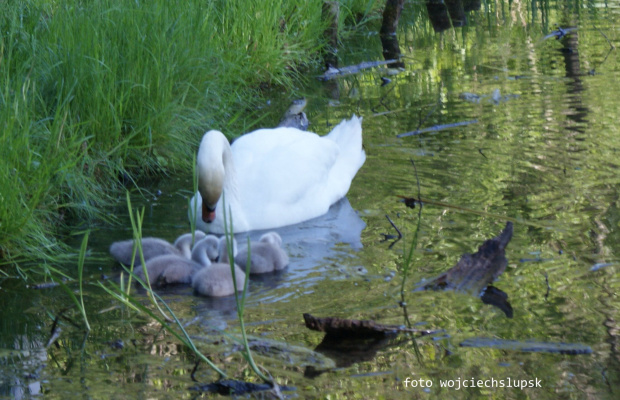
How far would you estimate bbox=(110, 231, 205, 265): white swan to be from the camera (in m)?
4.98

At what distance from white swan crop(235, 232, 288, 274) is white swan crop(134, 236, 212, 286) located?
20 centimetres

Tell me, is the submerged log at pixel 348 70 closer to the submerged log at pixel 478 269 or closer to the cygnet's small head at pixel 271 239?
the cygnet's small head at pixel 271 239

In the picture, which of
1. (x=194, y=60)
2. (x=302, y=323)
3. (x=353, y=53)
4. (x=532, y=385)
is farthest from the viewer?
(x=353, y=53)

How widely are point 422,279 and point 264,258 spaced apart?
2.81ft

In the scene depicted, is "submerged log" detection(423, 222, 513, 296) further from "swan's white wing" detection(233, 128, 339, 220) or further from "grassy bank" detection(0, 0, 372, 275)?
"grassy bank" detection(0, 0, 372, 275)

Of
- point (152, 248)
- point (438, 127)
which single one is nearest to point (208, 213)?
point (152, 248)

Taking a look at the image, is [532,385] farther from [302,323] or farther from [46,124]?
[46,124]

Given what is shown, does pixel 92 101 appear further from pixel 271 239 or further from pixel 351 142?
pixel 351 142

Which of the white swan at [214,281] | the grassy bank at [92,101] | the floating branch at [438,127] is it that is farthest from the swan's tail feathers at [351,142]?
the white swan at [214,281]

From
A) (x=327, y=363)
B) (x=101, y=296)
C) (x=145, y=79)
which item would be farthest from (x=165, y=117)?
(x=327, y=363)

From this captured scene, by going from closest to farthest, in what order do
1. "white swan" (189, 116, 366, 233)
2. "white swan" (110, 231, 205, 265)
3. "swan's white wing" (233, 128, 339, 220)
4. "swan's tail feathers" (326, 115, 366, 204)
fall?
"white swan" (110, 231, 205, 265) < "white swan" (189, 116, 366, 233) < "swan's white wing" (233, 128, 339, 220) < "swan's tail feathers" (326, 115, 366, 204)

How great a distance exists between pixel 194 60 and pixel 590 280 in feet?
12.6

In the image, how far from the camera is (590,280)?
443cm

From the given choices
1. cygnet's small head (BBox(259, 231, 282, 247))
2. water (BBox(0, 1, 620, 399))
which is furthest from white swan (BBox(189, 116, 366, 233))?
cygnet's small head (BBox(259, 231, 282, 247))
